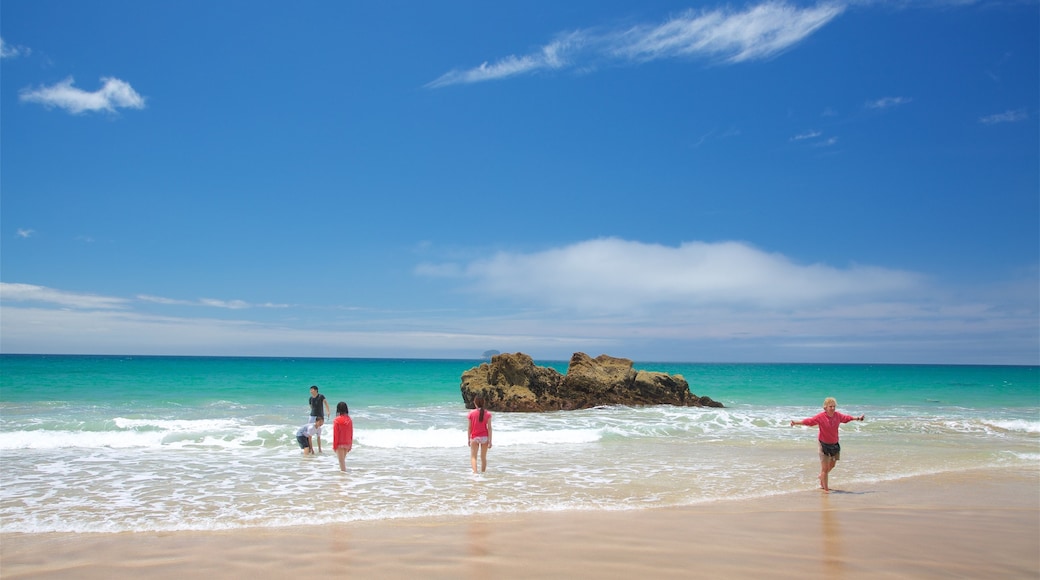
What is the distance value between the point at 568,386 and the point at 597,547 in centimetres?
2021

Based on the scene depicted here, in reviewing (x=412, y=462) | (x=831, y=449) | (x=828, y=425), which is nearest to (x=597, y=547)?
(x=828, y=425)

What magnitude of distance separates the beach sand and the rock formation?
55.4ft

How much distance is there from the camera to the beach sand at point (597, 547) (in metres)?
6.09

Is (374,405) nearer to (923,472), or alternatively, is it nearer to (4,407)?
(4,407)

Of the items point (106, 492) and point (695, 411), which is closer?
point (106, 492)

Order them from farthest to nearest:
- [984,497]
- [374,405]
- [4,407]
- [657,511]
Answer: [374,405], [4,407], [984,497], [657,511]

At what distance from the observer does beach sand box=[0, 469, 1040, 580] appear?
20.0 ft

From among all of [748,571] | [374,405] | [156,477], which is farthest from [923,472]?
[374,405]

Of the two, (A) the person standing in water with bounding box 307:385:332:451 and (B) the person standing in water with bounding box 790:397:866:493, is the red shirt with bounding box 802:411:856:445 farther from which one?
(A) the person standing in water with bounding box 307:385:332:451

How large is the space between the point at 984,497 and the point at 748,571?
6.47 m

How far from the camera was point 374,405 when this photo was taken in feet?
93.2

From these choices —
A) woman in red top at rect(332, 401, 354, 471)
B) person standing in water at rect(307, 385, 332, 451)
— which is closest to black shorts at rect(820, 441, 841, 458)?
woman in red top at rect(332, 401, 354, 471)

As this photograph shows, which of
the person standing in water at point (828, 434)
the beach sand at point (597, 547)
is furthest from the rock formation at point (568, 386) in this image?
the beach sand at point (597, 547)

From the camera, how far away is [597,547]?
22.4ft
